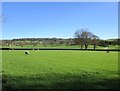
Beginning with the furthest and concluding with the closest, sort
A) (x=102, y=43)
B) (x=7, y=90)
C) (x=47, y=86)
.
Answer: (x=102, y=43) < (x=47, y=86) < (x=7, y=90)

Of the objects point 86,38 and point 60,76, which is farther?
point 86,38

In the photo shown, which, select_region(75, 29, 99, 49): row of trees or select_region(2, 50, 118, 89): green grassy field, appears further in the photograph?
select_region(75, 29, 99, 49): row of trees

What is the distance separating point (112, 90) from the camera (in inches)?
563

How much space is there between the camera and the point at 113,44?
170 meters

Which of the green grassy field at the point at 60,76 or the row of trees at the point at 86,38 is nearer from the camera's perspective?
the green grassy field at the point at 60,76

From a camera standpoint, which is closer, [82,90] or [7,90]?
[7,90]

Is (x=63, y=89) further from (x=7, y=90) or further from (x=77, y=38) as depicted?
(x=77, y=38)

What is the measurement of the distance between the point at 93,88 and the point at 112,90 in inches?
41.3

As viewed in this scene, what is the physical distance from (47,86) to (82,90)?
202 centimetres

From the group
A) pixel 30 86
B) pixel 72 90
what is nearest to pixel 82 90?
pixel 72 90

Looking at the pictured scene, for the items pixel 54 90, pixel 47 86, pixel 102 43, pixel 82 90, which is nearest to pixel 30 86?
pixel 47 86

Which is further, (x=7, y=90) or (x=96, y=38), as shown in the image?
(x=96, y=38)

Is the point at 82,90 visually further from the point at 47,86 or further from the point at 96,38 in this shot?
the point at 96,38

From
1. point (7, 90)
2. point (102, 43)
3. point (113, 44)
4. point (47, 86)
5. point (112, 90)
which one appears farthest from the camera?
point (102, 43)
